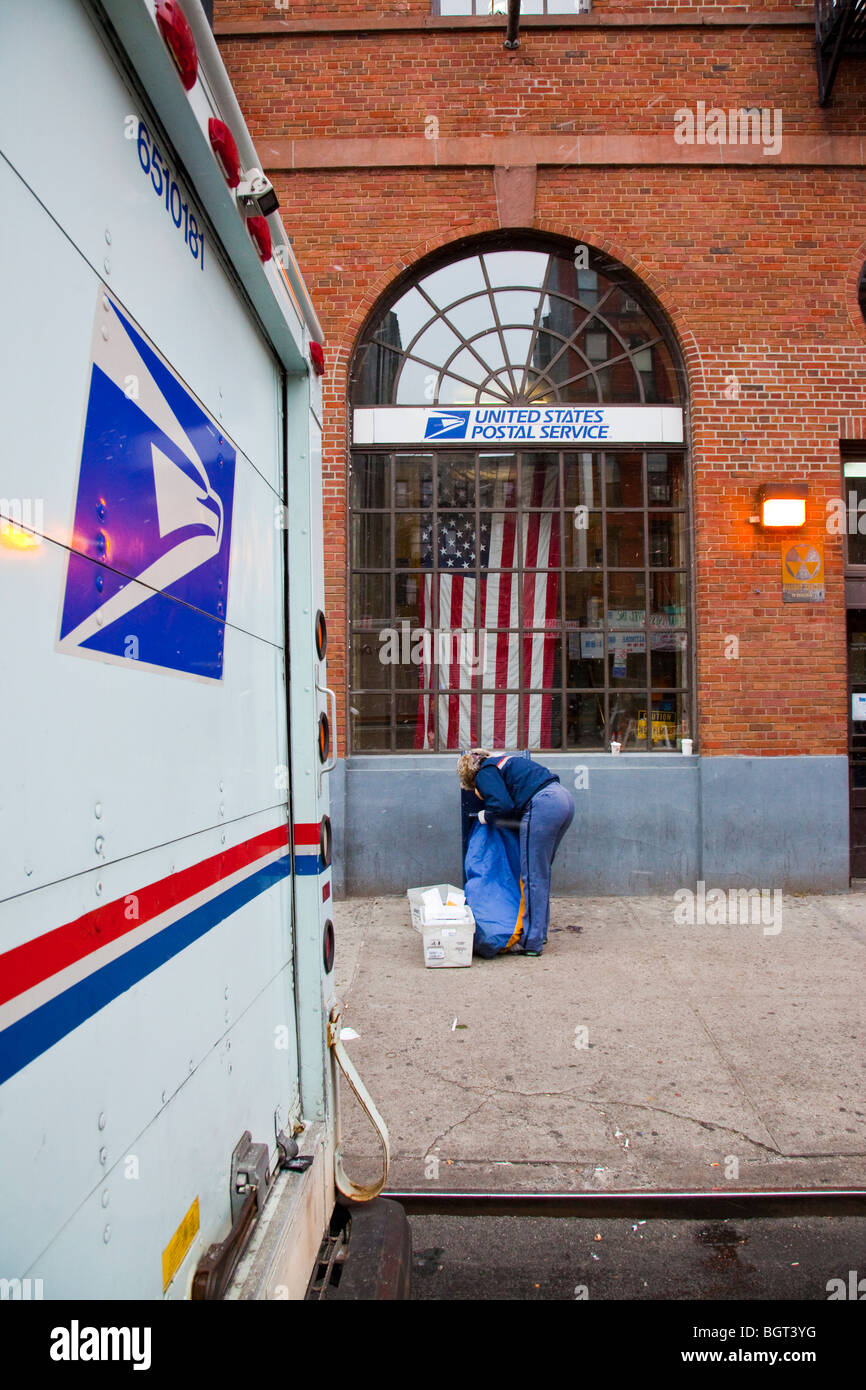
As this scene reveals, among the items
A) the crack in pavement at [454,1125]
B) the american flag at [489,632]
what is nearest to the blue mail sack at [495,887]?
the american flag at [489,632]

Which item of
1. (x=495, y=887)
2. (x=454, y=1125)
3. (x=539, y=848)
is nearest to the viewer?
(x=454, y=1125)

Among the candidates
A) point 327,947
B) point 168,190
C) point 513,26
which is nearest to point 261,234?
point 168,190

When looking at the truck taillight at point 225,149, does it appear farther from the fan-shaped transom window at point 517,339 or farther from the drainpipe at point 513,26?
the drainpipe at point 513,26

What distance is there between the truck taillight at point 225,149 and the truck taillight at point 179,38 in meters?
0.13

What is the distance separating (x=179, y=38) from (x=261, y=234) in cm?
55

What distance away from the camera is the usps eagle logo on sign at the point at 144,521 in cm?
136

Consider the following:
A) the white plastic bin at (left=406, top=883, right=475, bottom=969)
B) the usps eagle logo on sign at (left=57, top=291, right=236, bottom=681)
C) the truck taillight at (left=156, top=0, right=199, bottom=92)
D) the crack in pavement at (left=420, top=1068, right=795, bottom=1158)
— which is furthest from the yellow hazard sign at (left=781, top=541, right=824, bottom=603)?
the truck taillight at (left=156, top=0, right=199, bottom=92)

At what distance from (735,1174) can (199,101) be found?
4.01m

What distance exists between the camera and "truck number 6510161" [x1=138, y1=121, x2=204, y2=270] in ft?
5.50

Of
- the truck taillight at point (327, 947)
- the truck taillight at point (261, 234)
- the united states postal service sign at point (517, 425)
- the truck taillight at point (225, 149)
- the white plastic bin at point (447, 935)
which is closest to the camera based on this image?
the truck taillight at point (225, 149)

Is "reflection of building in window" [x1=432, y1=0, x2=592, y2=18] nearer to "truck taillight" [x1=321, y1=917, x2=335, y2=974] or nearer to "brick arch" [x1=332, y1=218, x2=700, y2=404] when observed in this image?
"brick arch" [x1=332, y1=218, x2=700, y2=404]

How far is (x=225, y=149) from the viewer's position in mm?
1907

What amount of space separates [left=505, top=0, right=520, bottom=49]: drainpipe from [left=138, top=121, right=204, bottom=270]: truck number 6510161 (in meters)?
7.53

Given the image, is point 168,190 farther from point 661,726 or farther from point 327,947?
point 661,726
